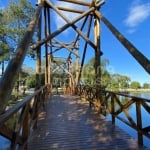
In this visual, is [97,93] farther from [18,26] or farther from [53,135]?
[18,26]

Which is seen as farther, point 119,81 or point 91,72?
point 119,81

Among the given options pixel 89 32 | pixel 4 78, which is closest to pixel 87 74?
pixel 89 32

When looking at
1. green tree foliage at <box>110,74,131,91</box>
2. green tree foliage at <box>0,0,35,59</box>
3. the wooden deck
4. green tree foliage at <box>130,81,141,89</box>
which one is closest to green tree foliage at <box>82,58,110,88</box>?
green tree foliage at <box>110,74,131,91</box>

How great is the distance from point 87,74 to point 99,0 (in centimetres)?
3465

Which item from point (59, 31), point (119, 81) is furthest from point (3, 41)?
point (119, 81)

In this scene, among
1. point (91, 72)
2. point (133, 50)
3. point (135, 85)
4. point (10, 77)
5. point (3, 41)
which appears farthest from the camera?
point (135, 85)

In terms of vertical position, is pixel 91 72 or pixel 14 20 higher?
pixel 14 20

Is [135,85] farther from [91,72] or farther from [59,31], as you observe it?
[59,31]

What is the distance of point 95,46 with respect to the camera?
9000mm

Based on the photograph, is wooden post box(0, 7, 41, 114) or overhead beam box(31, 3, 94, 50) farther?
overhead beam box(31, 3, 94, 50)

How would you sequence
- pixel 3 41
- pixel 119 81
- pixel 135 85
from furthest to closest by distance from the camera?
pixel 135 85
pixel 119 81
pixel 3 41

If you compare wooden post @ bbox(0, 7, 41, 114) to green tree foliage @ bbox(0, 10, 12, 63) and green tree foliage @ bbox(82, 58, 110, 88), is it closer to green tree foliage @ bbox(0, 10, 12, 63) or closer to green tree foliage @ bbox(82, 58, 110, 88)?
green tree foliage @ bbox(0, 10, 12, 63)

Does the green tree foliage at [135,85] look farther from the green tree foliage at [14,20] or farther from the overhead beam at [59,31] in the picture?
the overhead beam at [59,31]

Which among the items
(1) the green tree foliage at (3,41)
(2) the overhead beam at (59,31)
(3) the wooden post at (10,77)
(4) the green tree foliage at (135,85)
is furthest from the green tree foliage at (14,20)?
(4) the green tree foliage at (135,85)
